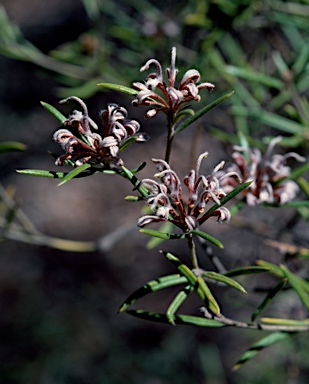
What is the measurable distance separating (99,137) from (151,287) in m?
Answer: 0.19

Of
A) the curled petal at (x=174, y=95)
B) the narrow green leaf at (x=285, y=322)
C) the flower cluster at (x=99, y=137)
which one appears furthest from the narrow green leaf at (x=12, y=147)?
the narrow green leaf at (x=285, y=322)

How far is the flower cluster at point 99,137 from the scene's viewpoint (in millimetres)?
547

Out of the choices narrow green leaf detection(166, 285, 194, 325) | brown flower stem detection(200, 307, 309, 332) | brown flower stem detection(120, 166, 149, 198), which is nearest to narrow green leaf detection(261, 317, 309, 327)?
brown flower stem detection(200, 307, 309, 332)

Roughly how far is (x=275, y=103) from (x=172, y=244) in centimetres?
207

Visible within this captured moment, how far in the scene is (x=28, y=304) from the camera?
3.35 metres

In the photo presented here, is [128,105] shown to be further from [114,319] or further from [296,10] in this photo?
[296,10]

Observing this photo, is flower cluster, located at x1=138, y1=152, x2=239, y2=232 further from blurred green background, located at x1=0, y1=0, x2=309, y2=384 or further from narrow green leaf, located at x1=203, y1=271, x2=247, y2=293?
blurred green background, located at x1=0, y1=0, x2=309, y2=384

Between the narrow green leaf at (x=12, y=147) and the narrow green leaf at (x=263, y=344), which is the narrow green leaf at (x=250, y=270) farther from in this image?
the narrow green leaf at (x=12, y=147)

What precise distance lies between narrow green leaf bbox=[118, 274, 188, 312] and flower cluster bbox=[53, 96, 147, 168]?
0.48 ft

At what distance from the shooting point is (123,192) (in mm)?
3891

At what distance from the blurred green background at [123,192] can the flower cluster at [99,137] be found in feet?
1.26

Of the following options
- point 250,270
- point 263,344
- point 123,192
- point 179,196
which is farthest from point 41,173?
point 123,192

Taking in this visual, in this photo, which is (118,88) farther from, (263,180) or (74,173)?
(263,180)

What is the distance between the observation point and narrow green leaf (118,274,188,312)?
23.4 inches
